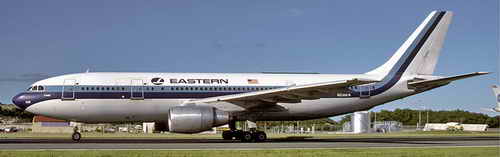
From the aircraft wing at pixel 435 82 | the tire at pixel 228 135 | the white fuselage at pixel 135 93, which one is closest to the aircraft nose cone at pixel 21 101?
the white fuselage at pixel 135 93

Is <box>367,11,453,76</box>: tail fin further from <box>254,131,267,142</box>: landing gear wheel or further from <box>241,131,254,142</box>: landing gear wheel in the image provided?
<box>241,131,254,142</box>: landing gear wheel

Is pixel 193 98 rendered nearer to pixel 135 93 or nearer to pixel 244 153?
pixel 135 93

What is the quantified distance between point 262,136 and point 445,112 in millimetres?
108673

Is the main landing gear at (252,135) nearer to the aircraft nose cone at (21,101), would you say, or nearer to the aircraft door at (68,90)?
the aircraft door at (68,90)

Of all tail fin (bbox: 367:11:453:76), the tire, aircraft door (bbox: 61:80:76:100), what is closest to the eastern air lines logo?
aircraft door (bbox: 61:80:76:100)

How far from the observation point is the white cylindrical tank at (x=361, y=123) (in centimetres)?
5697

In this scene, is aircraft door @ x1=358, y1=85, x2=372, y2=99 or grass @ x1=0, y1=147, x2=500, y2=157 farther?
aircraft door @ x1=358, y1=85, x2=372, y2=99

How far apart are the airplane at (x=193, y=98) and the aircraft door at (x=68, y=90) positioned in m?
0.04

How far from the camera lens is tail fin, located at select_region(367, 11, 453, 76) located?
1212 inches

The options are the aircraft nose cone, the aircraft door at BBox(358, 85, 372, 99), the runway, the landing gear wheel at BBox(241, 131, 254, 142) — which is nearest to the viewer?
the runway

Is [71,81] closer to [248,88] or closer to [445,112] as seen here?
[248,88]

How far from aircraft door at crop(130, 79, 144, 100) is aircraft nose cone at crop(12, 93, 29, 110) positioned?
4.80 meters

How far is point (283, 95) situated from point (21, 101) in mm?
12070

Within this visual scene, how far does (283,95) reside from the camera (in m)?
25.4
